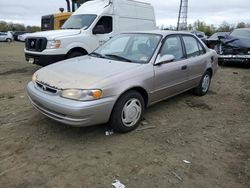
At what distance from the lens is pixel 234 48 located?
33.0 ft

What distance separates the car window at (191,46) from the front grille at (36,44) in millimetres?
4478

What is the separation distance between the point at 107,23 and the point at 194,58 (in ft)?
15.2

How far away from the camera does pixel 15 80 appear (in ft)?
25.7

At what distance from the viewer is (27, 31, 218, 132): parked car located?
3526mm

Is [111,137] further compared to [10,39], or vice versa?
[10,39]

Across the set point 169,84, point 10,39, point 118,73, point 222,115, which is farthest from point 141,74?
point 10,39

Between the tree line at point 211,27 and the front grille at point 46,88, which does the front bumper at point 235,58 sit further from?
the tree line at point 211,27

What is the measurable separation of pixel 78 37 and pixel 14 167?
229 inches

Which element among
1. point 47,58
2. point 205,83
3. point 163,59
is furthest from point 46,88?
point 47,58

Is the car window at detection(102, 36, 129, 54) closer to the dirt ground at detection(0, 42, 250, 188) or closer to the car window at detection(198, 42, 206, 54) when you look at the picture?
the dirt ground at detection(0, 42, 250, 188)

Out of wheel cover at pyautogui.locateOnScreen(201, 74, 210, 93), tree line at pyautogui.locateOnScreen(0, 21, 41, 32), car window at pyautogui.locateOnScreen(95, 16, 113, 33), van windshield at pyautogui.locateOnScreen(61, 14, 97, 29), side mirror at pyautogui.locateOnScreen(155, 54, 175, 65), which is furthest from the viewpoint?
tree line at pyautogui.locateOnScreen(0, 21, 41, 32)

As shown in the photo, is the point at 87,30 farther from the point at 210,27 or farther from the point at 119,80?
the point at 210,27

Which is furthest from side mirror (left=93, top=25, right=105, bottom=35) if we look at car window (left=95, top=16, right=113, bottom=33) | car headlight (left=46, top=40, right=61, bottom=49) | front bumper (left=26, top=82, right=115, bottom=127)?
front bumper (left=26, top=82, right=115, bottom=127)

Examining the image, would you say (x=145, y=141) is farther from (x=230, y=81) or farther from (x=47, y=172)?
(x=230, y=81)
